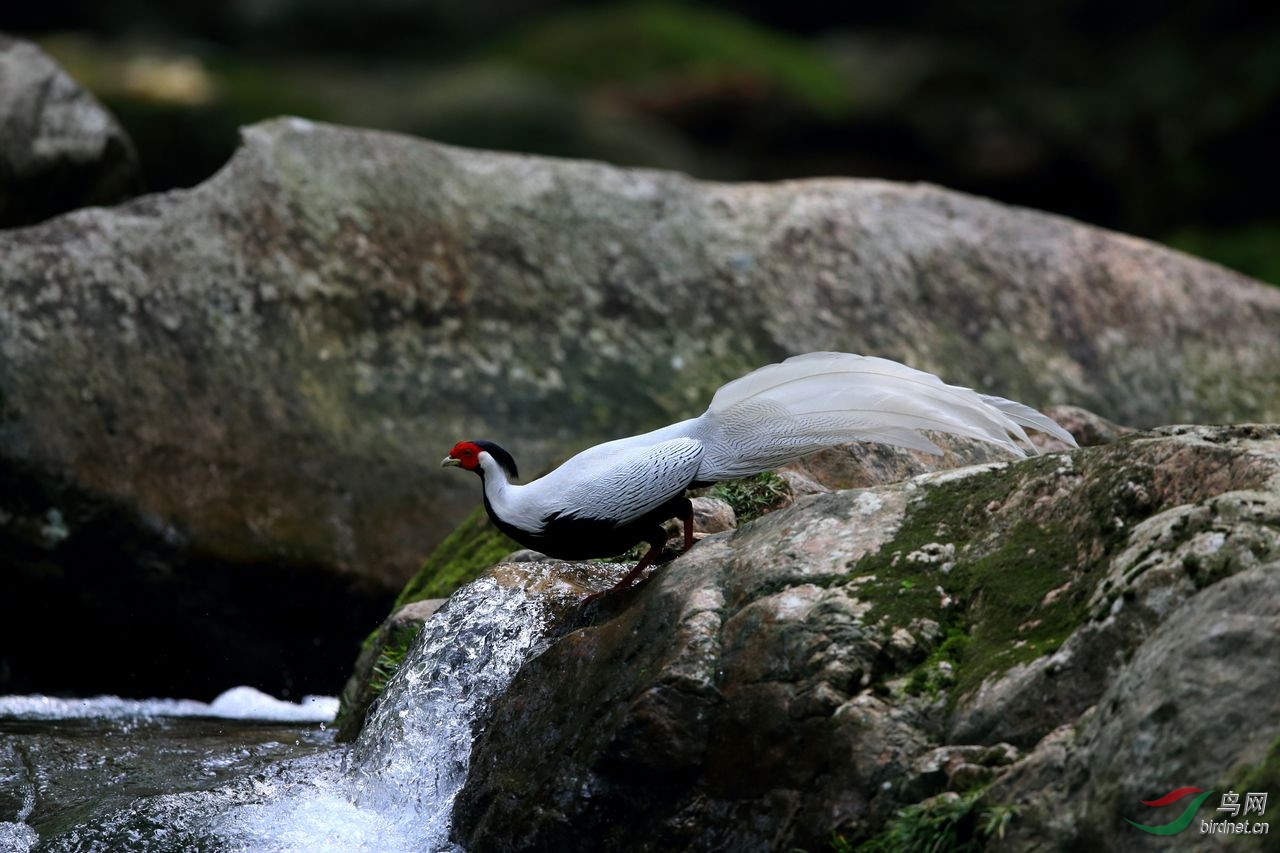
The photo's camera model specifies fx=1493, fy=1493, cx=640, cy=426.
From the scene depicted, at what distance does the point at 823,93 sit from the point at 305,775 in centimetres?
1497

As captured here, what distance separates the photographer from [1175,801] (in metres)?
2.54

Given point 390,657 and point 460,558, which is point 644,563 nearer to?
point 390,657

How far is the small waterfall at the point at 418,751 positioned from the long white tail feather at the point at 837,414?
794mm

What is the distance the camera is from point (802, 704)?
10.7 feet

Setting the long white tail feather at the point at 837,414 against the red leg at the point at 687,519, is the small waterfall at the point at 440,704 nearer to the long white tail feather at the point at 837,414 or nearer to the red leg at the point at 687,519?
the red leg at the point at 687,519

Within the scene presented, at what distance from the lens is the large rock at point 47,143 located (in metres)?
7.21

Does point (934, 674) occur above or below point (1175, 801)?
above

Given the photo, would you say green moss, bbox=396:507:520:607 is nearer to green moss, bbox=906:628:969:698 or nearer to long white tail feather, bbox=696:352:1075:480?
long white tail feather, bbox=696:352:1075:480

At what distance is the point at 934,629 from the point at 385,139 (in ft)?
16.5

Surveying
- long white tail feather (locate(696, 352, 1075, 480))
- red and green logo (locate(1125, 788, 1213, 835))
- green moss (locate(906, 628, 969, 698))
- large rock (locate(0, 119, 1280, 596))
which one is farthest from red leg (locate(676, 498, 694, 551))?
large rock (locate(0, 119, 1280, 596))

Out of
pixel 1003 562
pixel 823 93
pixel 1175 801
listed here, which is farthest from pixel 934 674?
pixel 823 93

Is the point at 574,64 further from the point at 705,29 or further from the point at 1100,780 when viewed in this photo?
the point at 1100,780

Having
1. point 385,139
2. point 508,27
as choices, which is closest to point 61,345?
point 385,139

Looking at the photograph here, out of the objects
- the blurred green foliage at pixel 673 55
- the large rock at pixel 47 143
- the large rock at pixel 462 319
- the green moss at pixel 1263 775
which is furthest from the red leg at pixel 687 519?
the blurred green foliage at pixel 673 55
